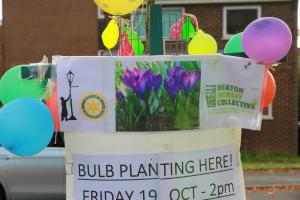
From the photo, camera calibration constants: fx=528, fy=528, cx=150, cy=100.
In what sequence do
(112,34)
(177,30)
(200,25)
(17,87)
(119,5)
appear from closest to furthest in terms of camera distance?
(119,5) → (17,87) → (177,30) → (112,34) → (200,25)

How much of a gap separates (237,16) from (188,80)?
16.3m

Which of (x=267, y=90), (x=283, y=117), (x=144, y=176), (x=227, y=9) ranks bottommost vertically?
(x=283, y=117)

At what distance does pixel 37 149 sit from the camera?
3.15 meters

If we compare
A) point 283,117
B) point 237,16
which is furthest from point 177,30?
point 237,16

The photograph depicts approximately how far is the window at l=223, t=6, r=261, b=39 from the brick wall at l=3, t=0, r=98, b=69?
4855 mm

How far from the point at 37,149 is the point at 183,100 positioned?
928 millimetres

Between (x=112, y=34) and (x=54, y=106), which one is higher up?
(x=112, y=34)

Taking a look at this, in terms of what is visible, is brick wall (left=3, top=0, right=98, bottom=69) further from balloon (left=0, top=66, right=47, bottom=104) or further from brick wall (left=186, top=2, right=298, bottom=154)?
balloon (left=0, top=66, right=47, bottom=104)

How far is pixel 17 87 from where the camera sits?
11.5ft

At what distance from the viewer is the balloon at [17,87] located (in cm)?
337

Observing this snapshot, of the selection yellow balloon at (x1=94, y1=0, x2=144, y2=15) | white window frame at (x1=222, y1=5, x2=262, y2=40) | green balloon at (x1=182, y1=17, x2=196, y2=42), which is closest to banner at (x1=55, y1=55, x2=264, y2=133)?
yellow balloon at (x1=94, y1=0, x2=144, y2=15)

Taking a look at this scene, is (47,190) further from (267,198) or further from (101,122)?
(101,122)

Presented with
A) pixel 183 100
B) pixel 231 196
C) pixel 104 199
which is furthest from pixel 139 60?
pixel 231 196

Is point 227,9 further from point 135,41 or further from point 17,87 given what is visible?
point 17,87
